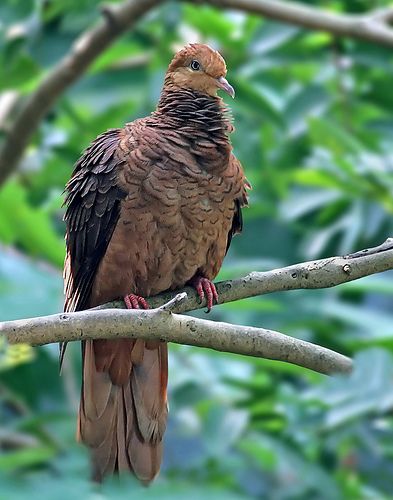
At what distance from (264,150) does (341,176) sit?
0.64m

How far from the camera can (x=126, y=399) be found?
3807mm

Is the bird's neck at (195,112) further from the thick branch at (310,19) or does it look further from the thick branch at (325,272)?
the thick branch at (310,19)

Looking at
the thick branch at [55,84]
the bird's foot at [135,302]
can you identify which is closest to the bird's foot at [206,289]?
the bird's foot at [135,302]

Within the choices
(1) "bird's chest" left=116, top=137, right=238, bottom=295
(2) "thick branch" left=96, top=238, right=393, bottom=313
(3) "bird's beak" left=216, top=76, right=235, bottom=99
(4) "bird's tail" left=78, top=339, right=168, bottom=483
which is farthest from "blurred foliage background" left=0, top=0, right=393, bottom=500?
(3) "bird's beak" left=216, top=76, right=235, bottom=99

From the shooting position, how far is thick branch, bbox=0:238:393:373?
108 inches

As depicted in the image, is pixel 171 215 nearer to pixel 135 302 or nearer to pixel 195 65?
pixel 135 302

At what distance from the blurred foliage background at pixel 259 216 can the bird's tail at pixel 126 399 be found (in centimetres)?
20

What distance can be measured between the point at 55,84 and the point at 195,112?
1.49m

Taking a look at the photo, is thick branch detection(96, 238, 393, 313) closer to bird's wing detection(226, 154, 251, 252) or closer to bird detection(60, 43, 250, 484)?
bird detection(60, 43, 250, 484)

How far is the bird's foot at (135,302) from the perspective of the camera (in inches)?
139

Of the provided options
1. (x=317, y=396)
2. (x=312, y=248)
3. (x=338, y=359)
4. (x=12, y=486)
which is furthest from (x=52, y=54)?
(x=12, y=486)

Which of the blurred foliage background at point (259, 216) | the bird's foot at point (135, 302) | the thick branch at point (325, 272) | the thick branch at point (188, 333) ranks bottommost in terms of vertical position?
the blurred foliage background at point (259, 216)

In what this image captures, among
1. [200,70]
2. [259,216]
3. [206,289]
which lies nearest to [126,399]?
[206,289]

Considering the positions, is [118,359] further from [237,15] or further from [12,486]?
[237,15]
